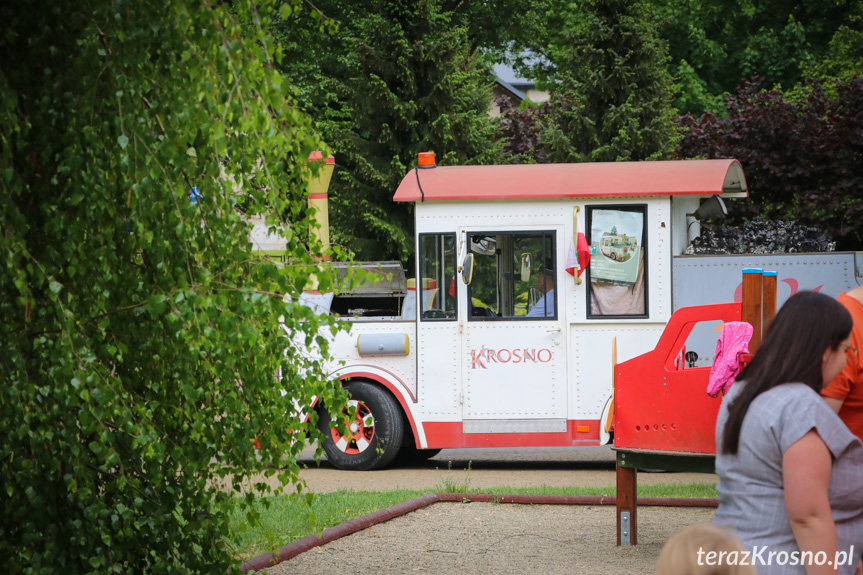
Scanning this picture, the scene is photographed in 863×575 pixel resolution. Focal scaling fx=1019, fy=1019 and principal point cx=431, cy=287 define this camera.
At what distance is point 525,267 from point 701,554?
27.2ft

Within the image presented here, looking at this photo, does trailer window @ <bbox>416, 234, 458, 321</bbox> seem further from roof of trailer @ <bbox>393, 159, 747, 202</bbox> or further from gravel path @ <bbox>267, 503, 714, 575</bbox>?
gravel path @ <bbox>267, 503, 714, 575</bbox>

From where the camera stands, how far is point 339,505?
8141 millimetres

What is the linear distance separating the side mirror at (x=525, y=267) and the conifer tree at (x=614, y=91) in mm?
10756

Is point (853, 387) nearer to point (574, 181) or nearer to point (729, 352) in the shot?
point (729, 352)

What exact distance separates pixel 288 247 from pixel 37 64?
1196 mm

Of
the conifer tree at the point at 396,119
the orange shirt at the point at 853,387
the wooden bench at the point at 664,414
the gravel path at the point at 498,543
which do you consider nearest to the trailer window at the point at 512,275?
the gravel path at the point at 498,543

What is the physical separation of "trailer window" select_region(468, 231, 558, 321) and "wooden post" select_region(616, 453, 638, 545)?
342 cm

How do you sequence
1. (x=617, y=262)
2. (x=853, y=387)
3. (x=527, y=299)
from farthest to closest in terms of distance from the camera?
1. (x=527, y=299)
2. (x=617, y=262)
3. (x=853, y=387)

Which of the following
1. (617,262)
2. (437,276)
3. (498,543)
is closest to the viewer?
(498,543)

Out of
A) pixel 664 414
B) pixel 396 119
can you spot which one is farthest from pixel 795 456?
pixel 396 119

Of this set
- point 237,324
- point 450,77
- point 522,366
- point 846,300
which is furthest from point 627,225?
point 450,77

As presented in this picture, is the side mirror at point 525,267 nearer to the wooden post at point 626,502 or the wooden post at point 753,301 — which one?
the wooden post at point 626,502

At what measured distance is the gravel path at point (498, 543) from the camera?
6402 mm

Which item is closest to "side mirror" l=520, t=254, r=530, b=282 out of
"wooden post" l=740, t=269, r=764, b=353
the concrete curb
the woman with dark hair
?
the concrete curb
